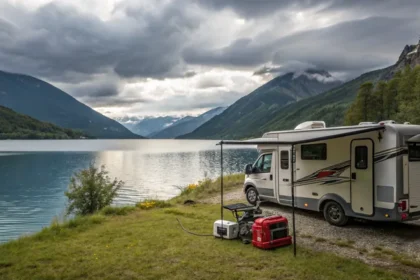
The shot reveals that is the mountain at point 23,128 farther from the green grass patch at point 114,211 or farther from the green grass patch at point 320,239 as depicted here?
the green grass patch at point 320,239

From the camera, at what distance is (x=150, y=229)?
10.4m

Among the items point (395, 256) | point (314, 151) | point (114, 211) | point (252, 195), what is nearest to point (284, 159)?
point (314, 151)

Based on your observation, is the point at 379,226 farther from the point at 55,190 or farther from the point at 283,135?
the point at 55,190

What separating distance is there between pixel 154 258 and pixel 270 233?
2811 mm

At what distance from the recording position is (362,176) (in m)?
9.63

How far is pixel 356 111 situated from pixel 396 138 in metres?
59.0

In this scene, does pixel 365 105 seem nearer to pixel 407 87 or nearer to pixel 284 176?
pixel 407 87

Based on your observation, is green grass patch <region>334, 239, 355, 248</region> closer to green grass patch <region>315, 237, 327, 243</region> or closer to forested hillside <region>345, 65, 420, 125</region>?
green grass patch <region>315, 237, 327, 243</region>

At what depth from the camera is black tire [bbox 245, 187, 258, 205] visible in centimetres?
1400

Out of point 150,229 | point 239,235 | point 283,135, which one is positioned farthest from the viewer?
point 283,135

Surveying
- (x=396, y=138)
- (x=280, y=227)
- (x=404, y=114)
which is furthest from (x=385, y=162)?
(x=404, y=114)

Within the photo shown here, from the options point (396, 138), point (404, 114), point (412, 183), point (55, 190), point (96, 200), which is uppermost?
point (404, 114)

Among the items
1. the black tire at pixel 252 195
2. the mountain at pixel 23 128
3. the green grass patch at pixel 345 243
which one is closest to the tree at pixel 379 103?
the black tire at pixel 252 195

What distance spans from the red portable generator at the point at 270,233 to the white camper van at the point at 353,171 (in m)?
1.59
